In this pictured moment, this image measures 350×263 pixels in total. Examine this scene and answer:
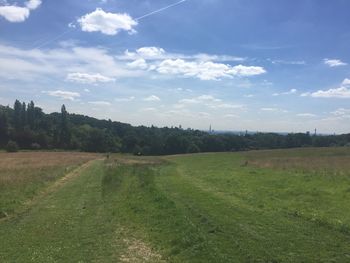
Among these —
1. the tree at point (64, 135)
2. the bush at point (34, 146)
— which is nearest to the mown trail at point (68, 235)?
the bush at point (34, 146)

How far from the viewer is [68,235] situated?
51.0 ft

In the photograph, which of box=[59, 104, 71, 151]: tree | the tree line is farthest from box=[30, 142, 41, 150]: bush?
box=[59, 104, 71, 151]: tree

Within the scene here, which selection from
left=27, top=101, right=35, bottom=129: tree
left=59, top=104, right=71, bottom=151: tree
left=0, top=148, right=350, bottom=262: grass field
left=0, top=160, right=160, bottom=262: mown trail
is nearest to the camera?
left=0, top=148, right=350, bottom=262: grass field

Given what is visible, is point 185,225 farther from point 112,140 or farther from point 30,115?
point 30,115

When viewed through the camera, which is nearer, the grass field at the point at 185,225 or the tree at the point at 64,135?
the grass field at the point at 185,225

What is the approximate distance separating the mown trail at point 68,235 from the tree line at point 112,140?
102 m

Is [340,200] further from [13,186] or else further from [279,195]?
[13,186]

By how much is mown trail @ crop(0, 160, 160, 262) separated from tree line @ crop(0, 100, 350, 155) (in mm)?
102311

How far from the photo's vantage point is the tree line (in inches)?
5295

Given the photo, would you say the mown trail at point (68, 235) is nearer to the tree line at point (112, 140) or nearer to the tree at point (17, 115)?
the tree line at point (112, 140)

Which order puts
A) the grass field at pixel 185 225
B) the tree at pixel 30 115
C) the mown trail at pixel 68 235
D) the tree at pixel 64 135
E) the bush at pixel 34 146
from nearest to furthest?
the grass field at pixel 185 225 → the mown trail at pixel 68 235 → the bush at pixel 34 146 → the tree at pixel 64 135 → the tree at pixel 30 115

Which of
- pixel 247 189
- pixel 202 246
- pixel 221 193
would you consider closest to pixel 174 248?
pixel 202 246

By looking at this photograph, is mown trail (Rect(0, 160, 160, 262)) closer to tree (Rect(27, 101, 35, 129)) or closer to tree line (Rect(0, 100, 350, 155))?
tree line (Rect(0, 100, 350, 155))

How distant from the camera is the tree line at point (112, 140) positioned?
134 meters
